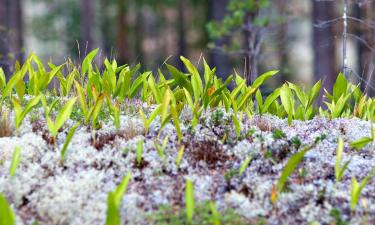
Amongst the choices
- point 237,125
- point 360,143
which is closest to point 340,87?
point 360,143

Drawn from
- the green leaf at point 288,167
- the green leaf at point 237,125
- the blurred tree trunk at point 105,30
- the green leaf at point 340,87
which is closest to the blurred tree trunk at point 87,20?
the blurred tree trunk at point 105,30

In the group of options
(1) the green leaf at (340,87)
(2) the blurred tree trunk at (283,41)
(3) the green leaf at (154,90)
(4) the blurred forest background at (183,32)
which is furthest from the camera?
(4) the blurred forest background at (183,32)

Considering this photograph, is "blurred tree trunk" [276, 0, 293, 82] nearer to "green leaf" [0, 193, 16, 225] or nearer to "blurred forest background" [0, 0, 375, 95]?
"blurred forest background" [0, 0, 375, 95]

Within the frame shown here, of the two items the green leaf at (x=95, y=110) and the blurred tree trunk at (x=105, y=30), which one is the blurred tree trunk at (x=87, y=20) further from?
the green leaf at (x=95, y=110)

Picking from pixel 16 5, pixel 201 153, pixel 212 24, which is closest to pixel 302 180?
pixel 201 153

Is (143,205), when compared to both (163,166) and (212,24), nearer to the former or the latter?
(163,166)

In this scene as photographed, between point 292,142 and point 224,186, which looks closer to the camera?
point 224,186

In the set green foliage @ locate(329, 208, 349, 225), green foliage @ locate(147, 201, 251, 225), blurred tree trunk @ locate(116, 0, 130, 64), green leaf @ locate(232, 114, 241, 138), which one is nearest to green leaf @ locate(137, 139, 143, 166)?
green foliage @ locate(147, 201, 251, 225)
